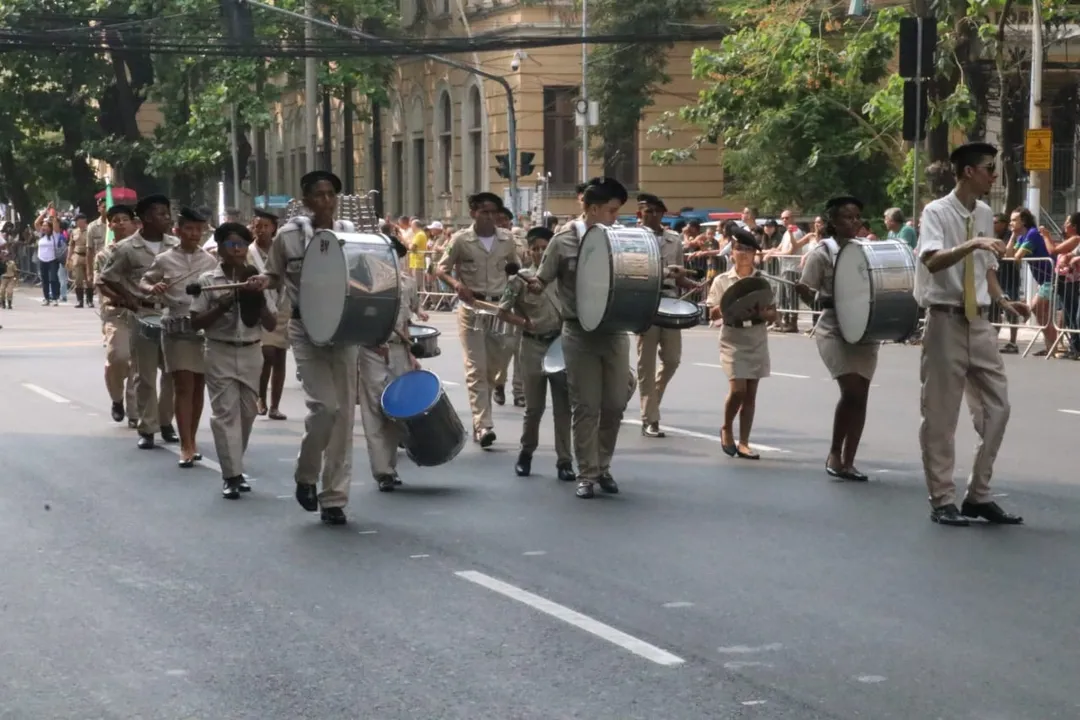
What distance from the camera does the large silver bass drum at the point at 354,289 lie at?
392 inches

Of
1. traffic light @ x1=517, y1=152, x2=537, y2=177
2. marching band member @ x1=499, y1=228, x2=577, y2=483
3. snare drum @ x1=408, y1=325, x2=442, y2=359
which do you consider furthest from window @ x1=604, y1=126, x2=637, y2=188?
snare drum @ x1=408, y1=325, x2=442, y2=359

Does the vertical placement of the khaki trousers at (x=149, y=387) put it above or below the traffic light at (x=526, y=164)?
below

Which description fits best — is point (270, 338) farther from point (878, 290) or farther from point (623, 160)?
point (623, 160)

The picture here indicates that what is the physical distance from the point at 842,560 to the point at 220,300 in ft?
14.3

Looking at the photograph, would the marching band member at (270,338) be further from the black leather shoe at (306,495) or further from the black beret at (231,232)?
the black leather shoe at (306,495)

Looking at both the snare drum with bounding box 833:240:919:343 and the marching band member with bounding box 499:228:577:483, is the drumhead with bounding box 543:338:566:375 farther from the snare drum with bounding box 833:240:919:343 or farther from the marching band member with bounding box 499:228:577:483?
the snare drum with bounding box 833:240:919:343

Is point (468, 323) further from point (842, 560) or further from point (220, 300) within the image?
point (842, 560)

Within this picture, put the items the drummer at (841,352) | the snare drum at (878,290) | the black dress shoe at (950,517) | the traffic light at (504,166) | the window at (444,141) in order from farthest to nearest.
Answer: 1. the window at (444,141)
2. the traffic light at (504,166)
3. the drummer at (841,352)
4. the snare drum at (878,290)
5. the black dress shoe at (950,517)

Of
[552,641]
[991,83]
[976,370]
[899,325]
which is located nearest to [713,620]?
[552,641]

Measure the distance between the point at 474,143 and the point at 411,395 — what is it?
41.7m

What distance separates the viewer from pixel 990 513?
400 inches

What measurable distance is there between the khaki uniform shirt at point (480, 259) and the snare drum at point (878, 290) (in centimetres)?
325

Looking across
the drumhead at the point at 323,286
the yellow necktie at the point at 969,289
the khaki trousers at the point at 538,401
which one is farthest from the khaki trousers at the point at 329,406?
the yellow necktie at the point at 969,289

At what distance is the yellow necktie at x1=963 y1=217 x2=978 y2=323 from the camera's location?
9.93m
